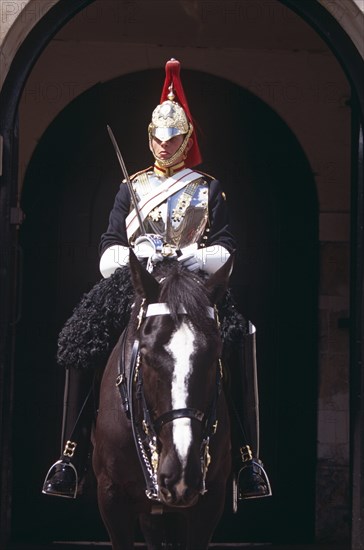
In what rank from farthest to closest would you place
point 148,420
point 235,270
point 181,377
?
point 235,270 → point 148,420 → point 181,377

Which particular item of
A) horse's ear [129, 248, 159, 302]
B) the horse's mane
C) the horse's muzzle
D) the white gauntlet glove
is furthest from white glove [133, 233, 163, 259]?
the horse's muzzle

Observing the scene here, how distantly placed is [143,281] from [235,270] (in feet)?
11.1

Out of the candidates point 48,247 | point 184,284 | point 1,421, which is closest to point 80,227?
point 48,247

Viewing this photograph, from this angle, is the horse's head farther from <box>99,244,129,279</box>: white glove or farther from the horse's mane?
<box>99,244,129,279</box>: white glove

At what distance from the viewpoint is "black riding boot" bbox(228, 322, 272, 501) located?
21.1 ft

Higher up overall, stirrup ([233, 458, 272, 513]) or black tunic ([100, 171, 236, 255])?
black tunic ([100, 171, 236, 255])

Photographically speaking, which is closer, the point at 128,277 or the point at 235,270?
the point at 128,277

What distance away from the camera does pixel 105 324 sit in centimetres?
629

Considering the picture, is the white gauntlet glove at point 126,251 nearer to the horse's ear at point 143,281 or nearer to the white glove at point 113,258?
the white glove at point 113,258

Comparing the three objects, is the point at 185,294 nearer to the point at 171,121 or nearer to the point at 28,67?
the point at 171,121

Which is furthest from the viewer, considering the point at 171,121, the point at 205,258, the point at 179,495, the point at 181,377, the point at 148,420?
the point at 171,121

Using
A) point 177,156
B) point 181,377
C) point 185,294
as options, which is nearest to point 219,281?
point 185,294

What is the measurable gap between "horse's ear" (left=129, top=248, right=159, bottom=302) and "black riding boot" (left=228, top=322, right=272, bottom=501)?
2.65ft

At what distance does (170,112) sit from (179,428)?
1.77 metres
